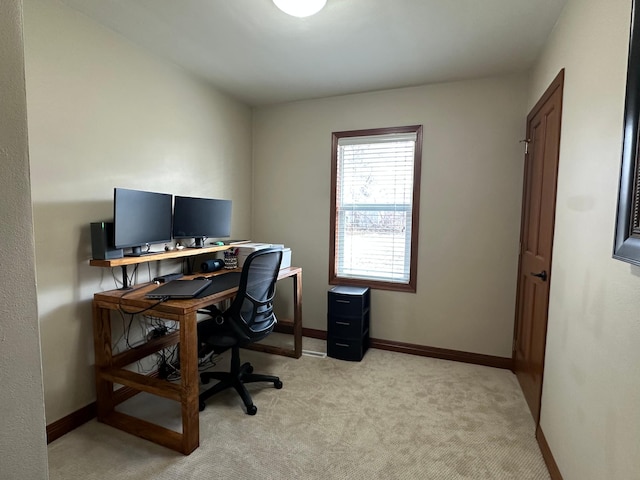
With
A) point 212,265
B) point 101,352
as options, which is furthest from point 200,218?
point 101,352

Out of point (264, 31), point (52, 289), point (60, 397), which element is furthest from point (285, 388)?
point (264, 31)

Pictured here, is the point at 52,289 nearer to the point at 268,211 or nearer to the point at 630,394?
the point at 268,211

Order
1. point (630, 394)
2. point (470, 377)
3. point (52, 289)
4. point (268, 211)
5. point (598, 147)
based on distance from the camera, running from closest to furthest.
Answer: point (630, 394) → point (598, 147) → point (52, 289) → point (470, 377) → point (268, 211)

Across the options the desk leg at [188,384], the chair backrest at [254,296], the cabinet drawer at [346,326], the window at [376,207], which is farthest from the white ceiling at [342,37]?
the cabinet drawer at [346,326]

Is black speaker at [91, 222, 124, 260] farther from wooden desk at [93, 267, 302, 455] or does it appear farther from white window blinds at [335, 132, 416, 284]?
white window blinds at [335, 132, 416, 284]

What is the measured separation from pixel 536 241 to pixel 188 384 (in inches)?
96.0

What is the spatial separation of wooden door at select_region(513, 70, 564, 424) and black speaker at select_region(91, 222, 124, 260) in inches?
105

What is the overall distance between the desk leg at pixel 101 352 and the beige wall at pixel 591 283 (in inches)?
102

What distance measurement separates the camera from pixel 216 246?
2881mm

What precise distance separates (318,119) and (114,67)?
72.2 inches

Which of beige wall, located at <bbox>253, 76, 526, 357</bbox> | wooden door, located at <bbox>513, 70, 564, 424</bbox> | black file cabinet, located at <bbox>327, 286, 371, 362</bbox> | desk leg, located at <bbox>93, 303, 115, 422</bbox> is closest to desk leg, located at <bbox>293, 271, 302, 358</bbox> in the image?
black file cabinet, located at <bbox>327, 286, 371, 362</bbox>

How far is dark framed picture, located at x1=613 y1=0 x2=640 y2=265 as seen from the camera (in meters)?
1.01

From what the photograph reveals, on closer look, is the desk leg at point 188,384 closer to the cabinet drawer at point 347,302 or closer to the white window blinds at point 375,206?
the cabinet drawer at point 347,302

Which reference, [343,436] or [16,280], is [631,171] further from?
[343,436]
